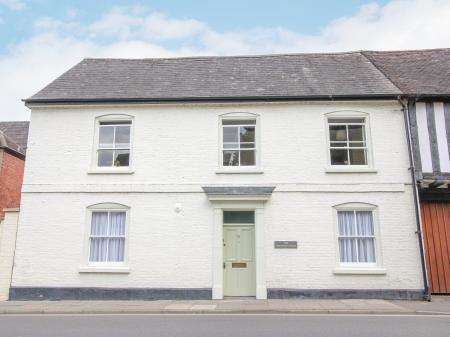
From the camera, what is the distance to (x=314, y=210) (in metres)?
11.8

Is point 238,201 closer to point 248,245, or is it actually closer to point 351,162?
point 248,245

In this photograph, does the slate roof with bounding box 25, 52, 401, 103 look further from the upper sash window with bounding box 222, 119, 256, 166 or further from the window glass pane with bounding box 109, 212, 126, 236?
the window glass pane with bounding box 109, 212, 126, 236

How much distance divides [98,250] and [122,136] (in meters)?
3.82

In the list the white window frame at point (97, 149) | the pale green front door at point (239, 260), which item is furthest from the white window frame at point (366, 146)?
the white window frame at point (97, 149)

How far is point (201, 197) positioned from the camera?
12.0 meters

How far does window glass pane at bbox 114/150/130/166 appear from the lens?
1263 cm

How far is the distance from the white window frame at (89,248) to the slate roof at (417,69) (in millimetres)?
10029

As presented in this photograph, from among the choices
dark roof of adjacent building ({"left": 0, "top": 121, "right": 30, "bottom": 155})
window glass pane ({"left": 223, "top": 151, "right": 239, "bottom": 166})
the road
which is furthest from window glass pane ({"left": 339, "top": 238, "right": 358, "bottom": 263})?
dark roof of adjacent building ({"left": 0, "top": 121, "right": 30, "bottom": 155})

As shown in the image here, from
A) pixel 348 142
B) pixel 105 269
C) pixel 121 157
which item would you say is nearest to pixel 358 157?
pixel 348 142

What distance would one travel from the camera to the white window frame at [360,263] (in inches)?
448

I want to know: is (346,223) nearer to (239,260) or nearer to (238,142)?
(239,260)

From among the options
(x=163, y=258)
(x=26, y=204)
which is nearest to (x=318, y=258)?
(x=163, y=258)

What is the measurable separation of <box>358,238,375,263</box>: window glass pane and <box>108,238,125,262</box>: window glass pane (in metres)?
7.43

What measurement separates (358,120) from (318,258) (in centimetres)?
479
